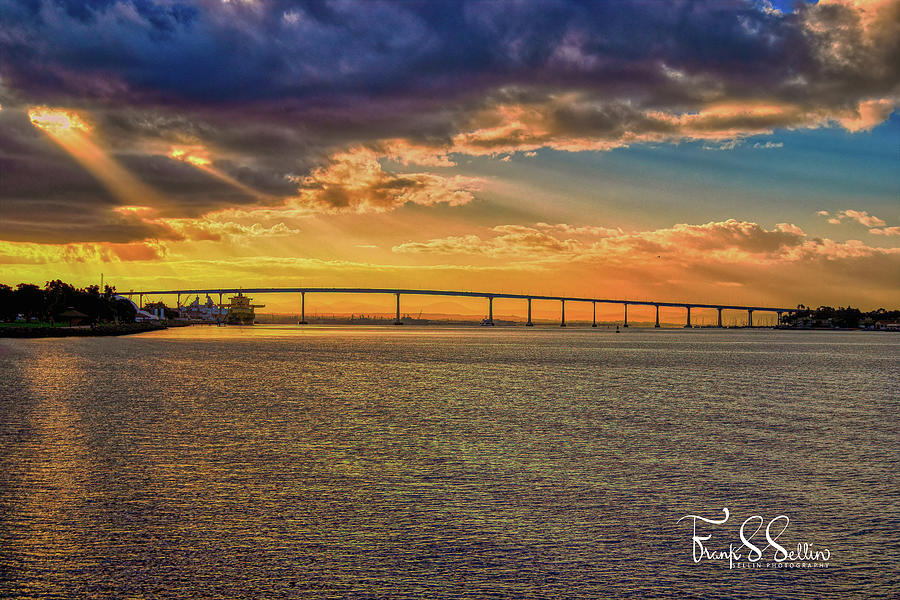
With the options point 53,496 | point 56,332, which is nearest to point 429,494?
point 53,496

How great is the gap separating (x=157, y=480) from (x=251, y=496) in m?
3.00

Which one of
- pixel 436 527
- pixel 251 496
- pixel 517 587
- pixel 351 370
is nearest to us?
pixel 517 587

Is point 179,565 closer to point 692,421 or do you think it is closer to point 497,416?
point 497,416

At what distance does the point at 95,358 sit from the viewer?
74.6 metres

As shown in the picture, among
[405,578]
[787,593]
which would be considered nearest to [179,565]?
[405,578]

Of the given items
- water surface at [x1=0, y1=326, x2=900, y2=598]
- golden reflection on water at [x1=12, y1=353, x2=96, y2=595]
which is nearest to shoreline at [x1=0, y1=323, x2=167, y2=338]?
water surface at [x1=0, y1=326, x2=900, y2=598]

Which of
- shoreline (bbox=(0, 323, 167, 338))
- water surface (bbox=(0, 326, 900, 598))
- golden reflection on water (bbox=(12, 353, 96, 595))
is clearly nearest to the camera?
water surface (bbox=(0, 326, 900, 598))

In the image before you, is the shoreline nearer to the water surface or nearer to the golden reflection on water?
the water surface

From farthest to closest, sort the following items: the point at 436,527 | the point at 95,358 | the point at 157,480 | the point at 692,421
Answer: the point at 95,358 → the point at 692,421 → the point at 157,480 → the point at 436,527

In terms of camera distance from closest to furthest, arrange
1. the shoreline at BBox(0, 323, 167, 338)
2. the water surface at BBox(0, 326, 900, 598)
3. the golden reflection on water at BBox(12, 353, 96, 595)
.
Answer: the water surface at BBox(0, 326, 900, 598) < the golden reflection on water at BBox(12, 353, 96, 595) < the shoreline at BBox(0, 323, 167, 338)

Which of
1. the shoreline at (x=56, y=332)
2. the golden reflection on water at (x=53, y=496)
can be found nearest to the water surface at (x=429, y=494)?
the golden reflection on water at (x=53, y=496)

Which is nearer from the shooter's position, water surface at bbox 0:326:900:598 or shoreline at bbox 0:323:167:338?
water surface at bbox 0:326:900:598

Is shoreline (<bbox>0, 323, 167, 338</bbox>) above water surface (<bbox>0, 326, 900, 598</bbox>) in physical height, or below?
above

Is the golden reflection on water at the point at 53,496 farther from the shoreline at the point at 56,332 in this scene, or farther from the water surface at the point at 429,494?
the shoreline at the point at 56,332
